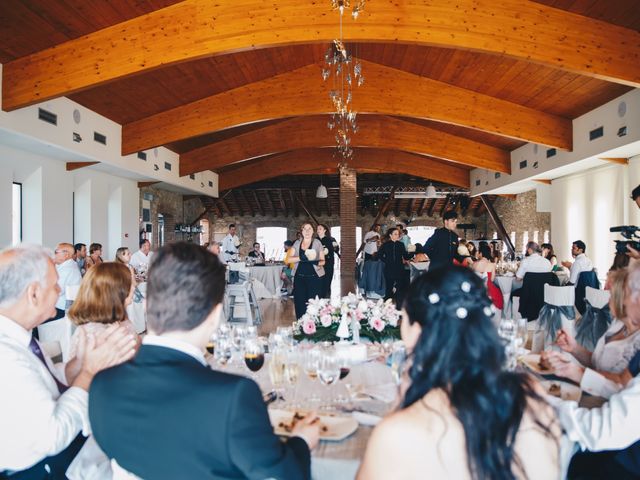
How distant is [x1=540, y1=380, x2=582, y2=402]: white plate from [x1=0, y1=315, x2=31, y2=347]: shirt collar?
2.03 meters

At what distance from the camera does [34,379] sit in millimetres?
1522

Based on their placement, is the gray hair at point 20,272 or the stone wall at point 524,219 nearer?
the gray hair at point 20,272

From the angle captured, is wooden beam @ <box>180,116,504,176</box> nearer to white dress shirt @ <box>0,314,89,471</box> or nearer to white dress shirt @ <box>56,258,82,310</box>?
white dress shirt @ <box>56,258,82,310</box>

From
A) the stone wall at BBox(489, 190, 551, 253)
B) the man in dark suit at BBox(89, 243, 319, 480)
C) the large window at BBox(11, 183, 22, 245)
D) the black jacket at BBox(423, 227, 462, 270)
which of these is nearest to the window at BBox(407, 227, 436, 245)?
the stone wall at BBox(489, 190, 551, 253)

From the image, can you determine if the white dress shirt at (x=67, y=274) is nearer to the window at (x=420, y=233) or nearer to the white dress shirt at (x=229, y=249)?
the white dress shirt at (x=229, y=249)

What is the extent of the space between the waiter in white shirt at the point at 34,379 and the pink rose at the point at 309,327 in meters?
1.66

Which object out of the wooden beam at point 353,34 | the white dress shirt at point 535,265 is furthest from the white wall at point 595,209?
the wooden beam at point 353,34

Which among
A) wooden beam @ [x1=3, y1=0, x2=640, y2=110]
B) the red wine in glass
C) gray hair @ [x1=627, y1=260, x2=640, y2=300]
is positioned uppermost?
wooden beam @ [x1=3, y1=0, x2=640, y2=110]

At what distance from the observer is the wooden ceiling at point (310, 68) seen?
18.1ft

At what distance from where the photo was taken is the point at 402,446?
43.7 inches

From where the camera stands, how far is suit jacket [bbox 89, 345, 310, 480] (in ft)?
3.52

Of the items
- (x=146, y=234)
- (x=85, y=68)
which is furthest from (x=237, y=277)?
(x=85, y=68)

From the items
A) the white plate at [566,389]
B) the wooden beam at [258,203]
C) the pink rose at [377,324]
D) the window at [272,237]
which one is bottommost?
the white plate at [566,389]

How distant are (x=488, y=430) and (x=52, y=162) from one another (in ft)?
31.2
